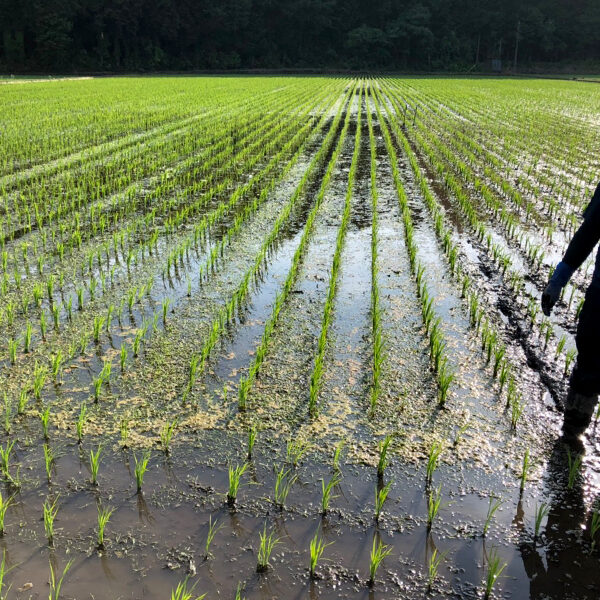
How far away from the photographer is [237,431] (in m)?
2.94

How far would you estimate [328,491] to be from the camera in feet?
7.78

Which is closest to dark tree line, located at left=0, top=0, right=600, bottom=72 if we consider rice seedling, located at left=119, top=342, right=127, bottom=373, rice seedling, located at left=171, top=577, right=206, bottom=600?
rice seedling, located at left=119, top=342, right=127, bottom=373

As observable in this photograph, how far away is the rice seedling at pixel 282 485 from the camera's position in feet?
8.05

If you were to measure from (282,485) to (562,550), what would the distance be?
121 cm

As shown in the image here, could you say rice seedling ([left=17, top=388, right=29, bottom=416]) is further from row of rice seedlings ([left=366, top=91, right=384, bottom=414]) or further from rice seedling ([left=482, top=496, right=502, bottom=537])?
rice seedling ([left=482, top=496, right=502, bottom=537])

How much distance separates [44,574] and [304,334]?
2301 mm

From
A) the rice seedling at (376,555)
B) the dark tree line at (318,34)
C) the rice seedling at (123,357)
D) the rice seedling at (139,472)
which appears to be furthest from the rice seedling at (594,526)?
the dark tree line at (318,34)

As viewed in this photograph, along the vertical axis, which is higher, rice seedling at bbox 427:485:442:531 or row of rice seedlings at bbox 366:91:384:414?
row of rice seedlings at bbox 366:91:384:414

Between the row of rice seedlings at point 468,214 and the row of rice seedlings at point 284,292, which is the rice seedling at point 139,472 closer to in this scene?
the row of rice seedlings at point 284,292

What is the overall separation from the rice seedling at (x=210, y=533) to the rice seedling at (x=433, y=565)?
0.86 metres

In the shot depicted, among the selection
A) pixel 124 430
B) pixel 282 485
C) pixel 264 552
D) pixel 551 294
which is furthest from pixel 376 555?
pixel 551 294

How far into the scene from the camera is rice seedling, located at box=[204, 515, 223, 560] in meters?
2.18

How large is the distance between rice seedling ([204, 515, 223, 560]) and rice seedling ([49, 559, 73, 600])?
0.51 m

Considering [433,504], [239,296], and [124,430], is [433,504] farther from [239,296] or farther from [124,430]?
[239,296]
